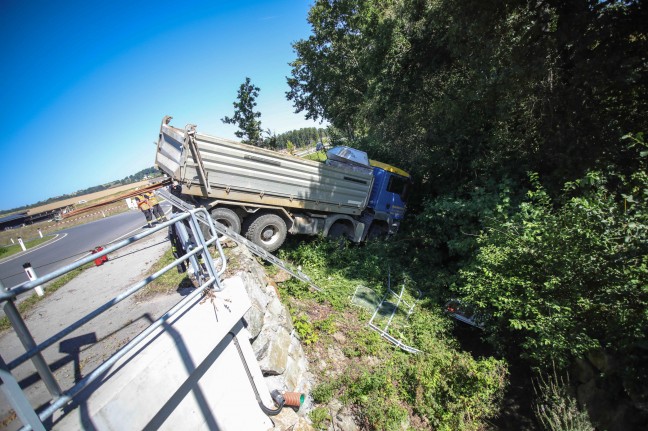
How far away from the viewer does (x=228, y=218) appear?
5.96 metres

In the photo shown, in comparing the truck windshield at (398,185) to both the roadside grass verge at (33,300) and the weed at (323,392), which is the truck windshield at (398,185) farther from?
the roadside grass verge at (33,300)

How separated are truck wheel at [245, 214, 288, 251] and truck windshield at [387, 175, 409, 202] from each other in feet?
13.3

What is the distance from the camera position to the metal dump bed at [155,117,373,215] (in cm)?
527

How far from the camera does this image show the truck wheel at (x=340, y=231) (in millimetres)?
8121

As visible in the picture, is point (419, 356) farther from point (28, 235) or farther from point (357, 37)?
point (28, 235)

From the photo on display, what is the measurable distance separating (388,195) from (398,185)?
1.94ft

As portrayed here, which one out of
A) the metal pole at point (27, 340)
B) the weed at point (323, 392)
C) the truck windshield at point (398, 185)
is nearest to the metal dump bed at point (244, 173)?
the truck windshield at point (398, 185)

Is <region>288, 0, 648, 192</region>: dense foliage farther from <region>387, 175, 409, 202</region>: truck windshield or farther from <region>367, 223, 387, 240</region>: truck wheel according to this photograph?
<region>367, 223, 387, 240</region>: truck wheel

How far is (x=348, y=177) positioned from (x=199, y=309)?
236 inches

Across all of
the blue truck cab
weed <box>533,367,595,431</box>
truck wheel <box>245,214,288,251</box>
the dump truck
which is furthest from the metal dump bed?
weed <box>533,367,595,431</box>

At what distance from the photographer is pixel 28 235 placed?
19.0m

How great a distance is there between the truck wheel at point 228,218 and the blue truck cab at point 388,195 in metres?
4.35

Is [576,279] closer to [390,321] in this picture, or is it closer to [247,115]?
[390,321]

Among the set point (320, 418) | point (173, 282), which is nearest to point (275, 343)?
point (320, 418)
